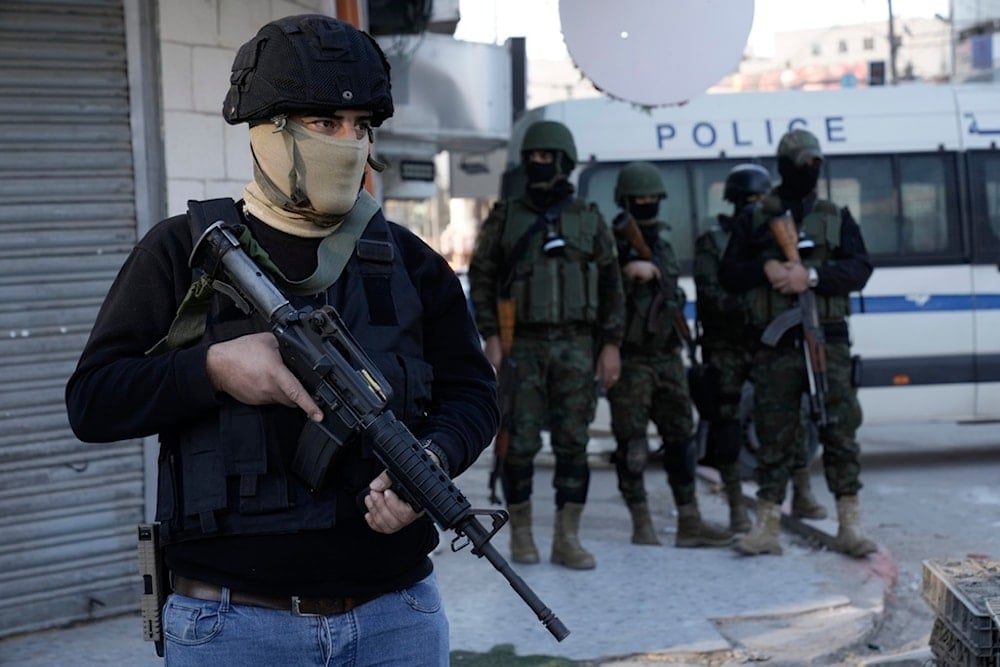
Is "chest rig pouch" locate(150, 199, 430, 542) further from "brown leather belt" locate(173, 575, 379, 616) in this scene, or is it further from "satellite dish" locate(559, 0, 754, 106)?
"satellite dish" locate(559, 0, 754, 106)

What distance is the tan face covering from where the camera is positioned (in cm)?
218

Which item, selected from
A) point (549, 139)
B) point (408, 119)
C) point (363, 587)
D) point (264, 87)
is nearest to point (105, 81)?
point (549, 139)

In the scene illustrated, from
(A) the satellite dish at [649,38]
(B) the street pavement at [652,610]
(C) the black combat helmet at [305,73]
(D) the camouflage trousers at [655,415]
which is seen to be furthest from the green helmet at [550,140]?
(C) the black combat helmet at [305,73]

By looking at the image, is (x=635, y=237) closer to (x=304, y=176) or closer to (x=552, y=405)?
(x=552, y=405)

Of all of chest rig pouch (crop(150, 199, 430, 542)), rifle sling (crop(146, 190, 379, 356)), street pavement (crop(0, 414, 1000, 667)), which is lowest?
street pavement (crop(0, 414, 1000, 667))

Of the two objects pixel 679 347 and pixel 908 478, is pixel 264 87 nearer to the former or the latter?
pixel 679 347

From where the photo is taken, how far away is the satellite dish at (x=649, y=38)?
5.51 m

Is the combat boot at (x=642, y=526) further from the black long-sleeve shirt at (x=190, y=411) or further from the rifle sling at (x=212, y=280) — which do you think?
the rifle sling at (x=212, y=280)

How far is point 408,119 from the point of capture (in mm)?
13945

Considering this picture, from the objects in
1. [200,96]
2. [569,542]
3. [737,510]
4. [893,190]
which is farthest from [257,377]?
[893,190]

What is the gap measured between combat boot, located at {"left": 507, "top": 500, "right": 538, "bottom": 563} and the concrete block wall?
2.03 meters

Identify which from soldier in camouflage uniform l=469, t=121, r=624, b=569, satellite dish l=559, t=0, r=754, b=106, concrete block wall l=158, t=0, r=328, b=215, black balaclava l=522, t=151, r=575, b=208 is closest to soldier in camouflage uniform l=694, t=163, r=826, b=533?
soldier in camouflage uniform l=469, t=121, r=624, b=569

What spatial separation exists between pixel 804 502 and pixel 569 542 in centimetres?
174

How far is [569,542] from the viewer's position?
246 inches
